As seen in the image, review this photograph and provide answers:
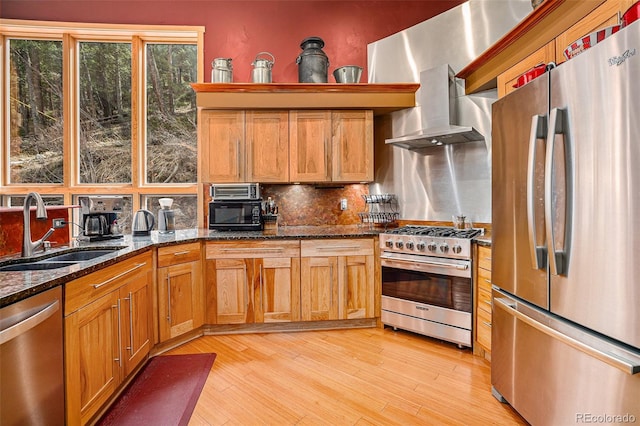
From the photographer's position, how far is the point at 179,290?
264cm

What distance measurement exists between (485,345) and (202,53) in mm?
4185

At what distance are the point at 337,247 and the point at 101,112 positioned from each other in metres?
3.25

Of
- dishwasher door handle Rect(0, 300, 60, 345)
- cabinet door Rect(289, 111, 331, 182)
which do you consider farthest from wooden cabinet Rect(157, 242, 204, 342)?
cabinet door Rect(289, 111, 331, 182)

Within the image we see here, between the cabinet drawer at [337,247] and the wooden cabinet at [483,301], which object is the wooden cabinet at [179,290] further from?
the wooden cabinet at [483,301]

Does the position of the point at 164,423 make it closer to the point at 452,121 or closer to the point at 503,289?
the point at 503,289

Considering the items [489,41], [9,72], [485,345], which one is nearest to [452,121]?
[489,41]

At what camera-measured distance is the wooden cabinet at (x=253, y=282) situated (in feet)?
9.45

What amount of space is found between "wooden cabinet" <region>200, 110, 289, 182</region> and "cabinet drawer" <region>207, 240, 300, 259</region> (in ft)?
2.53

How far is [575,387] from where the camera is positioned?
1335 millimetres

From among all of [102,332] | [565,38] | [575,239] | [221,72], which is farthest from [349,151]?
[102,332]

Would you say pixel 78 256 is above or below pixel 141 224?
below

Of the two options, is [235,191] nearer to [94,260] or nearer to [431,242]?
[94,260]

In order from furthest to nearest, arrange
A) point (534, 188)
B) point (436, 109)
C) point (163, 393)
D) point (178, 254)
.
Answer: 1. point (436, 109)
2. point (178, 254)
3. point (163, 393)
4. point (534, 188)

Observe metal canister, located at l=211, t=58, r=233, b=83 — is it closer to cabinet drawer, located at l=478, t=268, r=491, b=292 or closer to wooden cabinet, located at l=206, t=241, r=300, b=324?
wooden cabinet, located at l=206, t=241, r=300, b=324
